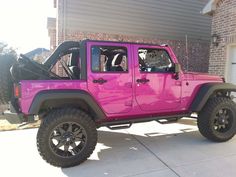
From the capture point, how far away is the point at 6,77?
3.92 meters

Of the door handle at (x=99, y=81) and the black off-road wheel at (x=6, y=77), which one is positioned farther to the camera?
the door handle at (x=99, y=81)

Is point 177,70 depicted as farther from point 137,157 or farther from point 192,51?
point 192,51

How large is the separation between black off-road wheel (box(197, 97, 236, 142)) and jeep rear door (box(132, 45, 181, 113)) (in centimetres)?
62

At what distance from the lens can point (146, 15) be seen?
10.5 meters

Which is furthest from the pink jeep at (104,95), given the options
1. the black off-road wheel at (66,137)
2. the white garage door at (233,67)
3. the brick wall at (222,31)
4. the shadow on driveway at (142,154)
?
the brick wall at (222,31)

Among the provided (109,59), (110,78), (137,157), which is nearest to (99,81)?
(110,78)

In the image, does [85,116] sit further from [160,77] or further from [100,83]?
[160,77]

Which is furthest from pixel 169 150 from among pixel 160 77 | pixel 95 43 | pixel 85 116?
pixel 95 43

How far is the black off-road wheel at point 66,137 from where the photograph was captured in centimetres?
375

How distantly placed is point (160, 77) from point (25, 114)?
2.36m

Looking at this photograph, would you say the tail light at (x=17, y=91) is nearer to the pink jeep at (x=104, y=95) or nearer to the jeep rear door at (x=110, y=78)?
the pink jeep at (x=104, y=95)

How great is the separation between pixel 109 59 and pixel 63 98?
127cm

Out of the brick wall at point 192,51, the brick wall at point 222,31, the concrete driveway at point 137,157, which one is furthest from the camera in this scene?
the brick wall at point 192,51

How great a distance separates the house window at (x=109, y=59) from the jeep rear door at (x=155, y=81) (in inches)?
8.9
